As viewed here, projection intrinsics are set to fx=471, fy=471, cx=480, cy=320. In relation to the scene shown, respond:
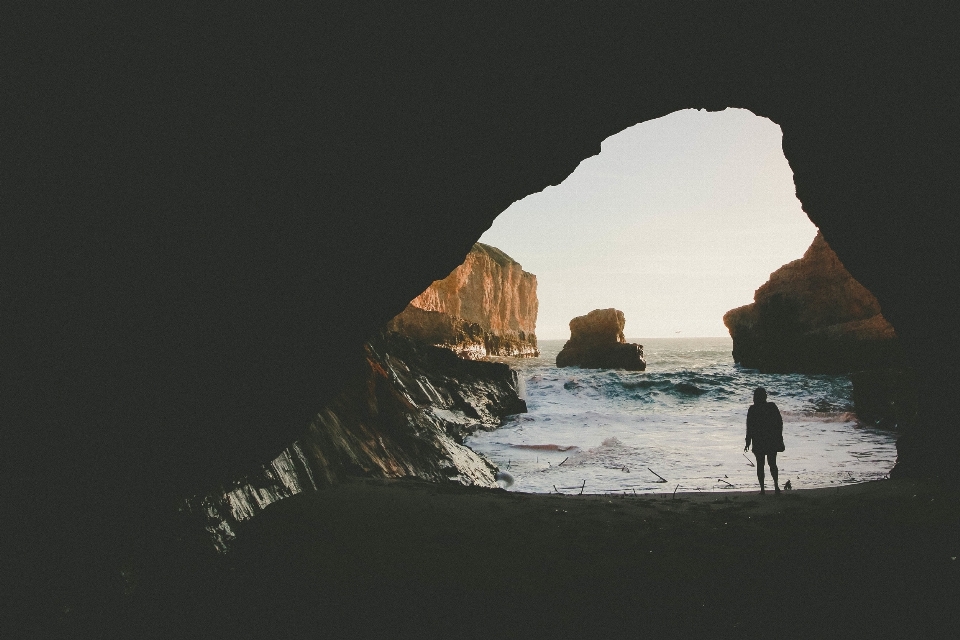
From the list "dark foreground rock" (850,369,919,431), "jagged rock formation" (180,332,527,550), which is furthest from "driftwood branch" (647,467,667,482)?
"dark foreground rock" (850,369,919,431)

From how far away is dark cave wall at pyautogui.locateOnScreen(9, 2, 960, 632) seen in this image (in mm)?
2240

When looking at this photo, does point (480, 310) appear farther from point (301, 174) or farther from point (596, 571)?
point (301, 174)

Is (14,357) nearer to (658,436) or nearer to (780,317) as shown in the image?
(658,436)

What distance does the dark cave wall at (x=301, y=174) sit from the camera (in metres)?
2.24

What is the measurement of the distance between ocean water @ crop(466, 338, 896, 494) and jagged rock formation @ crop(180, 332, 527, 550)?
0.99 metres

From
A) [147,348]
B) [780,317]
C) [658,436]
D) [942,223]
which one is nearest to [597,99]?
[942,223]

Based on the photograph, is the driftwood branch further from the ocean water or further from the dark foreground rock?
the dark foreground rock

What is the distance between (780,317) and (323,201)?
105 feet

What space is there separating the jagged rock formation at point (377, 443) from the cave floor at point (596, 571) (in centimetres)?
35

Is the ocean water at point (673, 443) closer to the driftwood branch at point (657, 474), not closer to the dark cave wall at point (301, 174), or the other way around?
the driftwood branch at point (657, 474)

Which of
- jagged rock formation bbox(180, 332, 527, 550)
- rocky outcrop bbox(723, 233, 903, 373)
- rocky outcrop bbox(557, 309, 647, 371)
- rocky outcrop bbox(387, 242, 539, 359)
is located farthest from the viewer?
rocky outcrop bbox(387, 242, 539, 359)

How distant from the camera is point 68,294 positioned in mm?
2328

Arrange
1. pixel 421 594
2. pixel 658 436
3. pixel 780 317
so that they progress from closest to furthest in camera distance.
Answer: pixel 421 594, pixel 658 436, pixel 780 317

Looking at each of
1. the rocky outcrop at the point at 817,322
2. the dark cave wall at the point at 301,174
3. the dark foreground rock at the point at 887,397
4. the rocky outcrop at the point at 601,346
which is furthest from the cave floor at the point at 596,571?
the rocky outcrop at the point at 601,346
